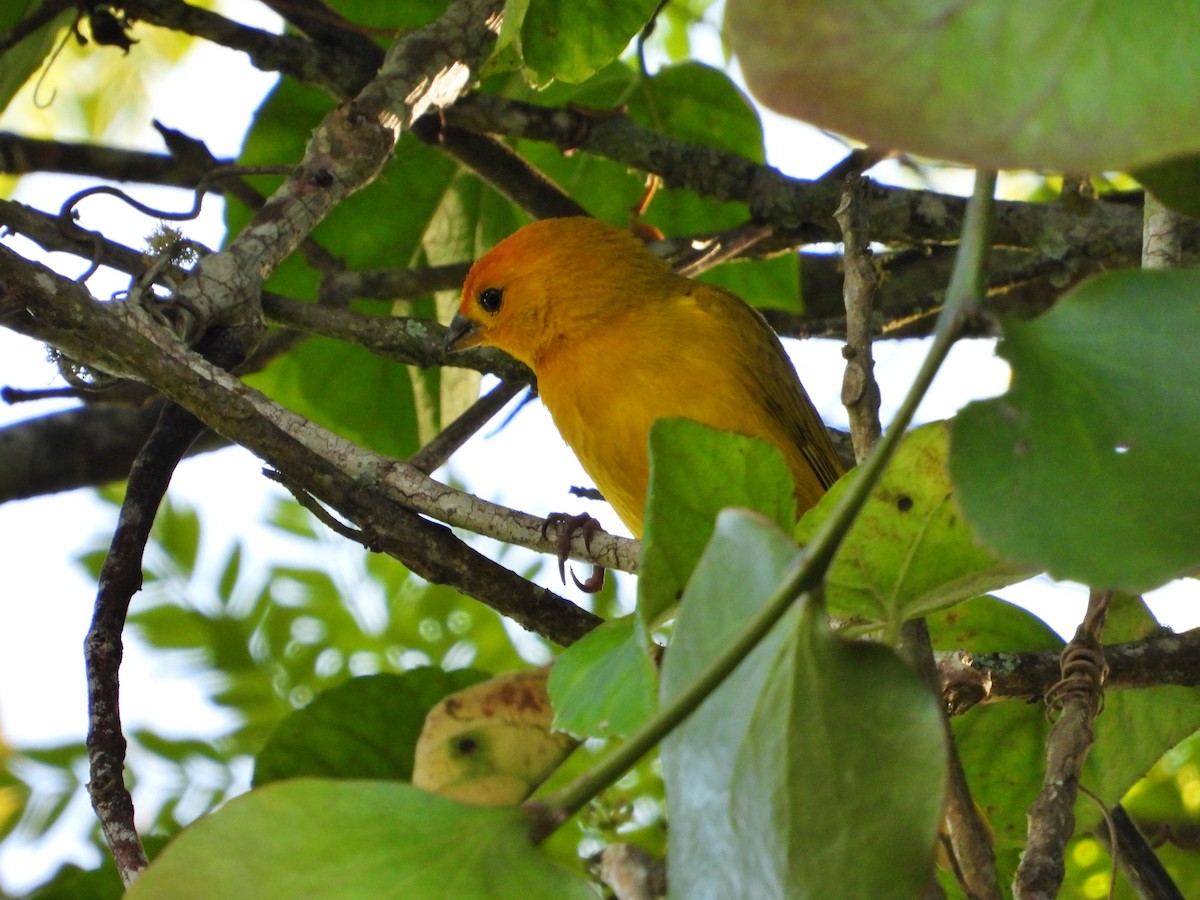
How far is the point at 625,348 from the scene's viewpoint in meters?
4.03

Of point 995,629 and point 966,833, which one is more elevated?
point 995,629

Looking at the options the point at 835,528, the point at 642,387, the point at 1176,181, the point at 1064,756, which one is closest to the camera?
the point at 835,528

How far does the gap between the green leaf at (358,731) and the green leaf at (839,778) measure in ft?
4.92

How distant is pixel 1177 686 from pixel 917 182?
3379 mm

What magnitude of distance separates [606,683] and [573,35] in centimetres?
136

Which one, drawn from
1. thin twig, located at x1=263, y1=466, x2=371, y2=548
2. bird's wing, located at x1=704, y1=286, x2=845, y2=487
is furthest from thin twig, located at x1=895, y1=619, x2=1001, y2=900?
bird's wing, located at x1=704, y1=286, x2=845, y2=487

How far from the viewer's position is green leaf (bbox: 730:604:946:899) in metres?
1.07

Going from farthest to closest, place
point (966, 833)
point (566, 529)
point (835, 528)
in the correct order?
point (566, 529) → point (966, 833) → point (835, 528)

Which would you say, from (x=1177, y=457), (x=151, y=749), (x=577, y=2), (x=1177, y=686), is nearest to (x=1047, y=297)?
(x=1177, y=686)

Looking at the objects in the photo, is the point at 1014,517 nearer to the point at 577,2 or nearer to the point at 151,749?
the point at 577,2

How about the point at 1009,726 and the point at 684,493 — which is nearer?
the point at 684,493

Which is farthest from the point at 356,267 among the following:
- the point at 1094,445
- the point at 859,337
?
the point at 1094,445

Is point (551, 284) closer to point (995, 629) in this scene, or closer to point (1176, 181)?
point (995, 629)

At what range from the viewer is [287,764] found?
2.54 m
